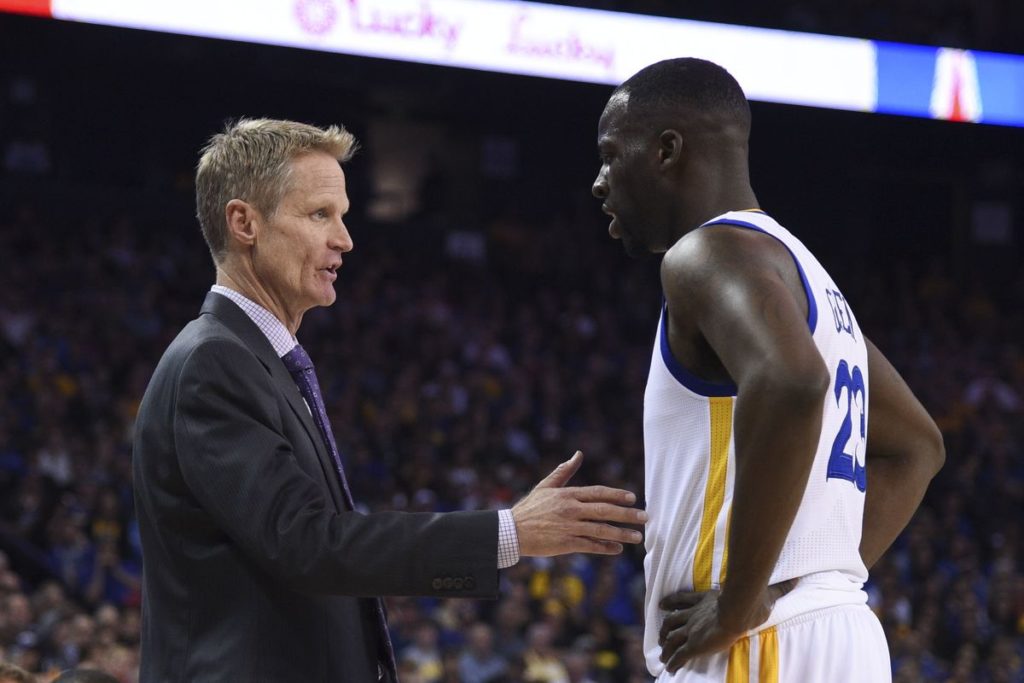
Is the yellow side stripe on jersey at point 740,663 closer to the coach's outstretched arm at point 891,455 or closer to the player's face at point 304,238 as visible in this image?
the coach's outstretched arm at point 891,455

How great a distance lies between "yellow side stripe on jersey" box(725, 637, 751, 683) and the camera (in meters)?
2.49

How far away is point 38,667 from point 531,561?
14.1 ft

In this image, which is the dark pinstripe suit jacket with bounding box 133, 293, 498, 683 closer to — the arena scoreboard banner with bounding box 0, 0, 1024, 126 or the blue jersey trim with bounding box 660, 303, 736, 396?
the blue jersey trim with bounding box 660, 303, 736, 396

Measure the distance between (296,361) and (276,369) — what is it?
0.33 ft

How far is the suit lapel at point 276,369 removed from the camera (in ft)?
9.08

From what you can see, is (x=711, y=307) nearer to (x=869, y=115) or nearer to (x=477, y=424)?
(x=477, y=424)

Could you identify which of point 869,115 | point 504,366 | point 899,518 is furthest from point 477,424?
point 899,518

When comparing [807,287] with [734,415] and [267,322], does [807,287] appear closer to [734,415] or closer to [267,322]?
[734,415]

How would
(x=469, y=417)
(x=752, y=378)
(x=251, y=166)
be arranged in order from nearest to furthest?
1. (x=752, y=378)
2. (x=251, y=166)
3. (x=469, y=417)

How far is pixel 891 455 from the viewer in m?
2.94

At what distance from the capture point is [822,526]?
8.30ft

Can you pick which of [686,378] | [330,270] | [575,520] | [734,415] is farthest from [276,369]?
[734,415]

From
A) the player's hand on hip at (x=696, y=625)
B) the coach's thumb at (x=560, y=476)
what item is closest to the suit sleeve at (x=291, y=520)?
the coach's thumb at (x=560, y=476)

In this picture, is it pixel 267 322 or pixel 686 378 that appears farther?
pixel 267 322
